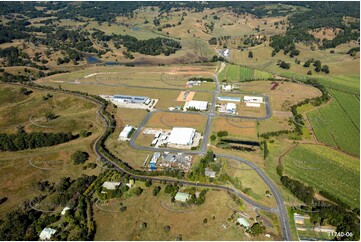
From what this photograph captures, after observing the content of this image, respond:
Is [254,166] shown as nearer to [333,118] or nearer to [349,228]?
[349,228]

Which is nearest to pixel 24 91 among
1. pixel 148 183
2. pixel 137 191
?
pixel 148 183

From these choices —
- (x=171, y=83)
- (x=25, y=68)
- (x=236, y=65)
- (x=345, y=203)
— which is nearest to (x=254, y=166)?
(x=345, y=203)

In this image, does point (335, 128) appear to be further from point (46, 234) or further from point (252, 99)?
point (46, 234)

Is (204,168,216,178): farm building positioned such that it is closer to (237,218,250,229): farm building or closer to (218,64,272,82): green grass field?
(237,218,250,229): farm building

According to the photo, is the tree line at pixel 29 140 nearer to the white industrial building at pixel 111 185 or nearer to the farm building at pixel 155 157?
the white industrial building at pixel 111 185

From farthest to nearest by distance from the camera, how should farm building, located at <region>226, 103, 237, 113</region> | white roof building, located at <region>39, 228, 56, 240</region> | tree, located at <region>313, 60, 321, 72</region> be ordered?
tree, located at <region>313, 60, 321, 72</region>
farm building, located at <region>226, 103, 237, 113</region>
white roof building, located at <region>39, 228, 56, 240</region>

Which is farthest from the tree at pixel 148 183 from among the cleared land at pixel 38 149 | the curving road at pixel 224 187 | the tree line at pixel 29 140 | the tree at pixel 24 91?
the tree at pixel 24 91

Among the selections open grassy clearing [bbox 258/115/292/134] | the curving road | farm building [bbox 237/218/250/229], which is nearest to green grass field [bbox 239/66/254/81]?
the curving road
